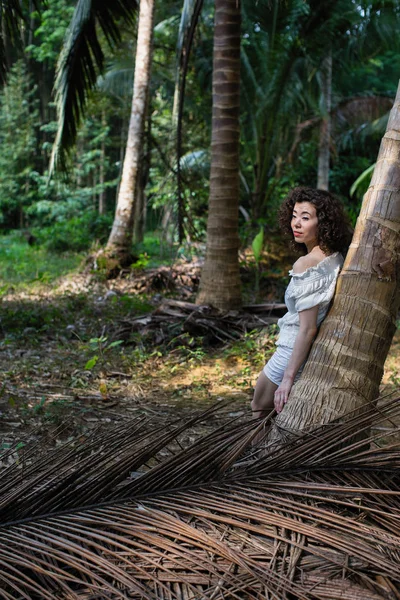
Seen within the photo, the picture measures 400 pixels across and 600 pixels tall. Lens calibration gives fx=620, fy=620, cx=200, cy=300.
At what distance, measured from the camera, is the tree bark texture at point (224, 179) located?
269 inches

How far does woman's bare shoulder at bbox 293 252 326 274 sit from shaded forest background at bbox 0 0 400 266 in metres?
3.96

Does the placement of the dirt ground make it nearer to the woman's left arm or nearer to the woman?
the woman

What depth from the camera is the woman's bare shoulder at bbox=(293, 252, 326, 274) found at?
2752 mm

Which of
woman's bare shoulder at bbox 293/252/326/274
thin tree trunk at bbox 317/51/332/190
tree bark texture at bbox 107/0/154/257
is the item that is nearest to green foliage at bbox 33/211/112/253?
tree bark texture at bbox 107/0/154/257

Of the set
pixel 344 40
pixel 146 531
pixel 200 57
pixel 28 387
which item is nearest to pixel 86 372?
pixel 28 387

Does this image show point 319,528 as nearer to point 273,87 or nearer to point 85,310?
point 85,310

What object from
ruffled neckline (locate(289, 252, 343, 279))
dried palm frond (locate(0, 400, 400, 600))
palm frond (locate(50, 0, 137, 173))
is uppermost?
palm frond (locate(50, 0, 137, 173))

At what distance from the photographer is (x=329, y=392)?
2.06m

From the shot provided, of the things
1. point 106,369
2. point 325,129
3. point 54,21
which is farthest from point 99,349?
point 54,21

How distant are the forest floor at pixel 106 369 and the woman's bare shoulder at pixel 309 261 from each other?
1.10 meters

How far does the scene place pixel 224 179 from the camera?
6.91 meters

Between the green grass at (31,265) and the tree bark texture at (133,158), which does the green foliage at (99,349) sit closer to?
the green grass at (31,265)

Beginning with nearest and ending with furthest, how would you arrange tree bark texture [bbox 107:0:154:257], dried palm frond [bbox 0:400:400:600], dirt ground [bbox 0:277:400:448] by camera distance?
dried palm frond [bbox 0:400:400:600] → dirt ground [bbox 0:277:400:448] → tree bark texture [bbox 107:0:154:257]

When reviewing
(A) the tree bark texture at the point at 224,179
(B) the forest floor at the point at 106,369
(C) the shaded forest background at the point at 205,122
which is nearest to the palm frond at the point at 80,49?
(C) the shaded forest background at the point at 205,122
